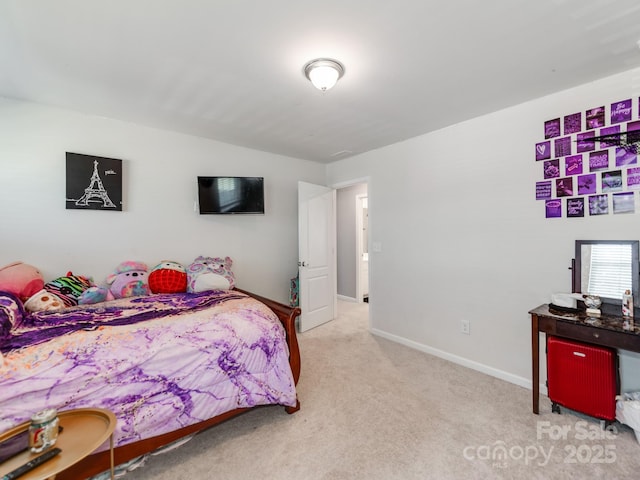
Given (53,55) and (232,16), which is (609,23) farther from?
(53,55)

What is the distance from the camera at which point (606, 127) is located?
80.8 inches

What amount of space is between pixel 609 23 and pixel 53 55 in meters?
3.24

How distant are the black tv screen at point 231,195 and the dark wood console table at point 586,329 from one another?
2.96 metres

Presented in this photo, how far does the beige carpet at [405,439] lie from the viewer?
159 cm

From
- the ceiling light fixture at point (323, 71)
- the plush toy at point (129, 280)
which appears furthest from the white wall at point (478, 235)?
the plush toy at point (129, 280)

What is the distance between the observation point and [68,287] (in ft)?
7.86

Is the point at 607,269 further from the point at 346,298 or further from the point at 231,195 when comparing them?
the point at 346,298

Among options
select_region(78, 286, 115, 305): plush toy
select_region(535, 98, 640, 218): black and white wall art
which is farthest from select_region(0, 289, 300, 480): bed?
select_region(535, 98, 640, 218): black and white wall art

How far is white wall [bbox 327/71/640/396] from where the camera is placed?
2252mm

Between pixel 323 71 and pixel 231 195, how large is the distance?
78.2 inches

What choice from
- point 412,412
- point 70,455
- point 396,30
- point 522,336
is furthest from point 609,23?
point 70,455

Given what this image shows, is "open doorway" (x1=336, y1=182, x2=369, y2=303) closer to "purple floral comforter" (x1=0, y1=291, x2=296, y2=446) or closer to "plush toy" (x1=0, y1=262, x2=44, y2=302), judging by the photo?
"purple floral comforter" (x1=0, y1=291, x2=296, y2=446)

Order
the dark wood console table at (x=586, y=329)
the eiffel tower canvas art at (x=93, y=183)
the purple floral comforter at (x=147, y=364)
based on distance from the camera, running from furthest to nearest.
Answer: the eiffel tower canvas art at (x=93, y=183), the dark wood console table at (x=586, y=329), the purple floral comforter at (x=147, y=364)

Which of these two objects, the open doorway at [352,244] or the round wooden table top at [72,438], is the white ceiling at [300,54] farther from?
the open doorway at [352,244]
